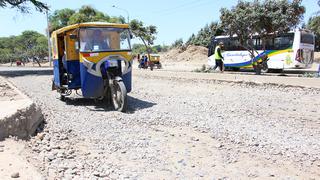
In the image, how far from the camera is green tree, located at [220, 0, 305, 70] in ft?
68.2

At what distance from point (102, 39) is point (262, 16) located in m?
13.0

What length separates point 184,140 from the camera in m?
6.79

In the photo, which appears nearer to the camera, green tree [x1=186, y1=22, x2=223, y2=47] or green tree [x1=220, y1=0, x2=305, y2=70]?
green tree [x1=220, y1=0, x2=305, y2=70]

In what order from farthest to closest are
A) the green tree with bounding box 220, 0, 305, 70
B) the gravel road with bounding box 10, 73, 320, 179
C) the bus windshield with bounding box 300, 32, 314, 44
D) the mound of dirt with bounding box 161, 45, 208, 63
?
1. the mound of dirt with bounding box 161, 45, 208, 63
2. the bus windshield with bounding box 300, 32, 314, 44
3. the green tree with bounding box 220, 0, 305, 70
4. the gravel road with bounding box 10, 73, 320, 179

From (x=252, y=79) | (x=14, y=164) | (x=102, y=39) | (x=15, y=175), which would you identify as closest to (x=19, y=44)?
(x=252, y=79)

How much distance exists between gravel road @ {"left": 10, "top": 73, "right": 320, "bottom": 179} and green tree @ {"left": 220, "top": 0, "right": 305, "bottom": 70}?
10245 mm

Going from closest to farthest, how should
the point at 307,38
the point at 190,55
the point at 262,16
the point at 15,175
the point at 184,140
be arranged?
the point at 15,175, the point at 184,140, the point at 262,16, the point at 307,38, the point at 190,55

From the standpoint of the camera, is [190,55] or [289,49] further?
[190,55]

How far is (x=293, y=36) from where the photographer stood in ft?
83.6

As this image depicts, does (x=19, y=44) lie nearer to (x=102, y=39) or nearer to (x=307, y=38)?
(x=307, y=38)

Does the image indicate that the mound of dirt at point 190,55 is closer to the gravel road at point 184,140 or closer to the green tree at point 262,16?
the green tree at point 262,16

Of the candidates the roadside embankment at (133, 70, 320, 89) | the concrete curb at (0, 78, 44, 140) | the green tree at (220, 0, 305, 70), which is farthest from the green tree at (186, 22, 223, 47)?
the concrete curb at (0, 78, 44, 140)

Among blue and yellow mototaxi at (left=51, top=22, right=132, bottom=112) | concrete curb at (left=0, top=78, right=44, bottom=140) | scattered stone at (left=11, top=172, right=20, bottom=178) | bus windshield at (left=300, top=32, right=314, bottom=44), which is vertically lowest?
scattered stone at (left=11, top=172, right=20, bottom=178)

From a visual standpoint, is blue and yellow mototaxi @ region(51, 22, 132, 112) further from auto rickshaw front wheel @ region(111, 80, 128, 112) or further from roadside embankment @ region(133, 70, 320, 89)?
roadside embankment @ region(133, 70, 320, 89)
